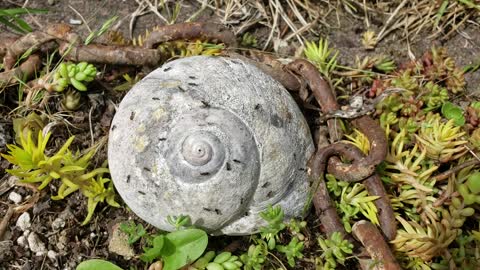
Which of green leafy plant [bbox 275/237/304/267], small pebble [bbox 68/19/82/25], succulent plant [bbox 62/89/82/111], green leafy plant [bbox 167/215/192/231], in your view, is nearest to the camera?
green leafy plant [bbox 167/215/192/231]

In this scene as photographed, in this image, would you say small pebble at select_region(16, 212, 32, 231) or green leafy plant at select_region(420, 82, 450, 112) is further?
green leafy plant at select_region(420, 82, 450, 112)

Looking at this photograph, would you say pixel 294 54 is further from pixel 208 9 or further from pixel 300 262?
pixel 300 262

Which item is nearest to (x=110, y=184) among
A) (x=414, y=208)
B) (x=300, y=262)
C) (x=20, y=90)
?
(x=20, y=90)

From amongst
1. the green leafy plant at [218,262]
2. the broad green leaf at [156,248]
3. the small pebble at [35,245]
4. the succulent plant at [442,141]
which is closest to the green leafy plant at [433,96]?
the succulent plant at [442,141]

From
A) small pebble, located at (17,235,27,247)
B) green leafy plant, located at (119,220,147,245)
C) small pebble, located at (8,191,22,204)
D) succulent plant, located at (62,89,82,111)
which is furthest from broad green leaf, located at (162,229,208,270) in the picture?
succulent plant, located at (62,89,82,111)

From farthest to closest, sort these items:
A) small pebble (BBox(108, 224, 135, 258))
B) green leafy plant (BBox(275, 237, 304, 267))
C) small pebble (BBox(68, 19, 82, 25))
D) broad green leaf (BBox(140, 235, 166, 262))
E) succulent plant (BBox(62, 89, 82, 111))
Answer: small pebble (BBox(68, 19, 82, 25)) → succulent plant (BBox(62, 89, 82, 111)) → small pebble (BBox(108, 224, 135, 258)) → green leafy plant (BBox(275, 237, 304, 267)) → broad green leaf (BBox(140, 235, 166, 262))

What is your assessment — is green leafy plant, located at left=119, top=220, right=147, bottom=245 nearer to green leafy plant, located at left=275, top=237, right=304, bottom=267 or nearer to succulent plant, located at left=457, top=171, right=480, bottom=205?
green leafy plant, located at left=275, top=237, right=304, bottom=267
